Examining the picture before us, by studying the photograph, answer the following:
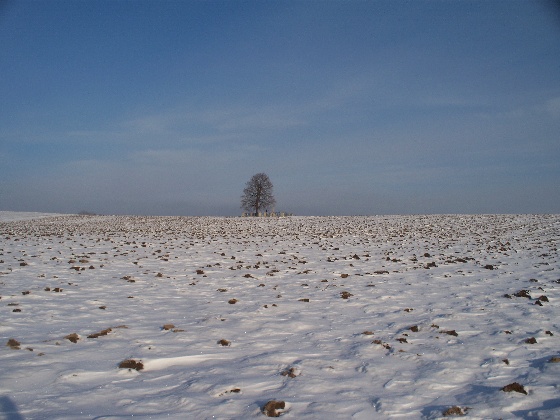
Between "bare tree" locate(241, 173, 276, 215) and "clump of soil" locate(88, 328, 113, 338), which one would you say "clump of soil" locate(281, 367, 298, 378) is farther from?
"bare tree" locate(241, 173, 276, 215)

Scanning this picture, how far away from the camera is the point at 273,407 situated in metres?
4.13

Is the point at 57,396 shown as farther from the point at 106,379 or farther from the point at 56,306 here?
the point at 56,306

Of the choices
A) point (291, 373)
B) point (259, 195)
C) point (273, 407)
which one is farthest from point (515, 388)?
point (259, 195)

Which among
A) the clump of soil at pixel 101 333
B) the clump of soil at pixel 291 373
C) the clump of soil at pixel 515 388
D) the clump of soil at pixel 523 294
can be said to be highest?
the clump of soil at pixel 523 294

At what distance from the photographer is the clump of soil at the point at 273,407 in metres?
4.06

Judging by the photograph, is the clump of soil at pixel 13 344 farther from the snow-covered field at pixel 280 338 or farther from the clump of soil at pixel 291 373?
the clump of soil at pixel 291 373

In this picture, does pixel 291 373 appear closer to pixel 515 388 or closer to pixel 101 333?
pixel 515 388

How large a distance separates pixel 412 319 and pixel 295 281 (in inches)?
166

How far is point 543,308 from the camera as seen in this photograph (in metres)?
7.95

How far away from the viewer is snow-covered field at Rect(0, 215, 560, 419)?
435 centimetres

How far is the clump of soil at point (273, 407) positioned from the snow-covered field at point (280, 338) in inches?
1.8

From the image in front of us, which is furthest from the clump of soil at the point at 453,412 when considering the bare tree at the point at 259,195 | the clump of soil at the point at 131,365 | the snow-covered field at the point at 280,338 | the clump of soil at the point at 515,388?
the bare tree at the point at 259,195

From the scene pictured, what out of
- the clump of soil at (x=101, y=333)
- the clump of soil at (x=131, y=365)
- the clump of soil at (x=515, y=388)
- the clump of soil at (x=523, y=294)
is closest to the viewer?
the clump of soil at (x=515, y=388)

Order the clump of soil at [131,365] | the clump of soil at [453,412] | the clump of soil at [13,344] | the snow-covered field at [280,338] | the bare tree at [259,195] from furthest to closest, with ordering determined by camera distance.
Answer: the bare tree at [259,195] < the clump of soil at [13,344] < the clump of soil at [131,365] < the snow-covered field at [280,338] < the clump of soil at [453,412]
